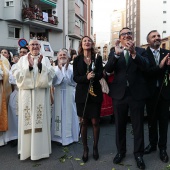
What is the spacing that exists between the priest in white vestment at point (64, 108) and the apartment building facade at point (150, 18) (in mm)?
71600

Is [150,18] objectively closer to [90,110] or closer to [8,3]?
[8,3]

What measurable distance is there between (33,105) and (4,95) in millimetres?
1140

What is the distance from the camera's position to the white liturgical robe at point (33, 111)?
3.98 metres

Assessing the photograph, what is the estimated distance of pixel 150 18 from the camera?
251ft

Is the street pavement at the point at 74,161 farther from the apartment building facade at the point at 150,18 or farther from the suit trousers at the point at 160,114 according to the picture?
the apartment building facade at the point at 150,18

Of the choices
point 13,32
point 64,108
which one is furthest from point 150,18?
point 64,108

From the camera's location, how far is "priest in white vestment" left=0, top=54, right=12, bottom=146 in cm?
475

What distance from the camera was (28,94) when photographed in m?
4.02

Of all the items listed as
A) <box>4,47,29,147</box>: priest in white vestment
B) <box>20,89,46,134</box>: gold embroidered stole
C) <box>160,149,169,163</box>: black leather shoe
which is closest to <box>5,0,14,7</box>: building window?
<box>4,47,29,147</box>: priest in white vestment

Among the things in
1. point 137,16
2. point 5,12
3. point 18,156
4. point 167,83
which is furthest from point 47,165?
point 137,16

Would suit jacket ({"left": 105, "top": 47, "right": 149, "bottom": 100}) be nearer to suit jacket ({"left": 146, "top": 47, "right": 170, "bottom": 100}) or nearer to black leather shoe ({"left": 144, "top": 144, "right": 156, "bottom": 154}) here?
suit jacket ({"left": 146, "top": 47, "right": 170, "bottom": 100})

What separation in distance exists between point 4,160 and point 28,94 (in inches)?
48.3

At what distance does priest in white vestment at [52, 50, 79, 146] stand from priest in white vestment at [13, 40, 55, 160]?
64 cm

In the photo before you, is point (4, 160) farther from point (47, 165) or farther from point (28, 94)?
point (28, 94)
